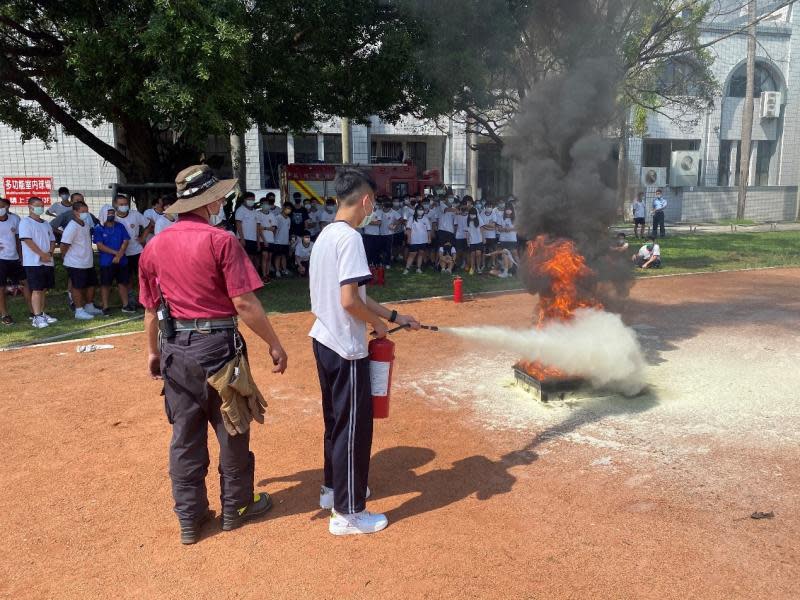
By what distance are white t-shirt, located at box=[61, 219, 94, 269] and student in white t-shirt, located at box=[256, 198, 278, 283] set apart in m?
4.27

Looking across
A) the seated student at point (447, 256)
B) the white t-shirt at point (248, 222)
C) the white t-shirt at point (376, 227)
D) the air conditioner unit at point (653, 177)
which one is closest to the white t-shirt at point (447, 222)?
the seated student at point (447, 256)

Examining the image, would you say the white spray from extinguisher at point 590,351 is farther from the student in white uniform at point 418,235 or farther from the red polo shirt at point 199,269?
the student in white uniform at point 418,235

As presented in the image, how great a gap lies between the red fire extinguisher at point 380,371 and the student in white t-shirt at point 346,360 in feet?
0.07

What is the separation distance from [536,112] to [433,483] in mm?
4869

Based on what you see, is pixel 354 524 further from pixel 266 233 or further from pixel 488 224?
pixel 488 224

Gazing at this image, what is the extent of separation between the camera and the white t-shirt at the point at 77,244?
10.3 meters

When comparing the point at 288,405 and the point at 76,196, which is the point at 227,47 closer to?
the point at 76,196

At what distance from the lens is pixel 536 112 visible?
7.58 meters

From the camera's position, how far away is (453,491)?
14.8 ft

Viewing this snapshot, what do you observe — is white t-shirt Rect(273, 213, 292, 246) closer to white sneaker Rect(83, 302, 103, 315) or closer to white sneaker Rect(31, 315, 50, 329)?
white sneaker Rect(83, 302, 103, 315)

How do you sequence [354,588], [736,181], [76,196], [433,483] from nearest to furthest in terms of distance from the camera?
[354,588]
[433,483]
[76,196]
[736,181]

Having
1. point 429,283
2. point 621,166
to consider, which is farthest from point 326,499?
point 621,166

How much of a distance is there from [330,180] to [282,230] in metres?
6.44

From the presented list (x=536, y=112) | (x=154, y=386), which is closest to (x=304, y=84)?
(x=536, y=112)
